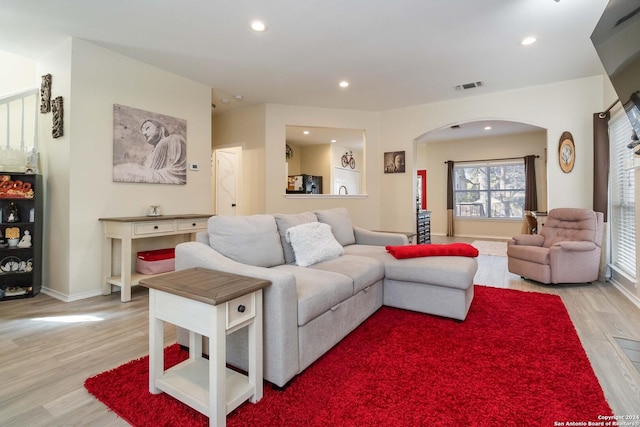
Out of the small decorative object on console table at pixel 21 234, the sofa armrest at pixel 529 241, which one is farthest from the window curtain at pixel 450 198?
the small decorative object on console table at pixel 21 234

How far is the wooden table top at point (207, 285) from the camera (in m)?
1.33

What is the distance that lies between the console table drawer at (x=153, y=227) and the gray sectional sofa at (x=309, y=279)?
1.30m

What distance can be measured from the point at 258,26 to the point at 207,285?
100 inches

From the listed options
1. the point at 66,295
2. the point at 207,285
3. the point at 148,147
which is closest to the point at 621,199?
the point at 207,285

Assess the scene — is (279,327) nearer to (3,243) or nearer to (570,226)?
A: (3,243)

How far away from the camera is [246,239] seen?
230cm

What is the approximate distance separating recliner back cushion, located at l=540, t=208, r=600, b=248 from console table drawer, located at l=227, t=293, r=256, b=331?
13.4 feet

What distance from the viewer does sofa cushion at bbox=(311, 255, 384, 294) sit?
2.33 meters

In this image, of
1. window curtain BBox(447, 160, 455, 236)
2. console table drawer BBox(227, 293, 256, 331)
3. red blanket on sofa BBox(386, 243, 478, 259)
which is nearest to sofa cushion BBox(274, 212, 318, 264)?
red blanket on sofa BBox(386, 243, 478, 259)

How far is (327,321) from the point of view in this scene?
6.41ft

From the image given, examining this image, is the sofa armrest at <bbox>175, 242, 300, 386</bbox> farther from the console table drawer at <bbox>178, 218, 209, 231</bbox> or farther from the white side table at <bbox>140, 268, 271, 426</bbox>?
the console table drawer at <bbox>178, 218, 209, 231</bbox>

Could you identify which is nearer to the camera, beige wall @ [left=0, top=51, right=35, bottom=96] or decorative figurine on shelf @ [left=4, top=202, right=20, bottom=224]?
decorative figurine on shelf @ [left=4, top=202, right=20, bottom=224]

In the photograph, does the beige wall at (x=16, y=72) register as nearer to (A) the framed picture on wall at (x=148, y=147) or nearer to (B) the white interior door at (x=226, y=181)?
(A) the framed picture on wall at (x=148, y=147)

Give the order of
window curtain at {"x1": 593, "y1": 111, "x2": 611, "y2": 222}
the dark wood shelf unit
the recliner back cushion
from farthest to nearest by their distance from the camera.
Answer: the dark wood shelf unit
window curtain at {"x1": 593, "y1": 111, "x2": 611, "y2": 222}
the recliner back cushion
